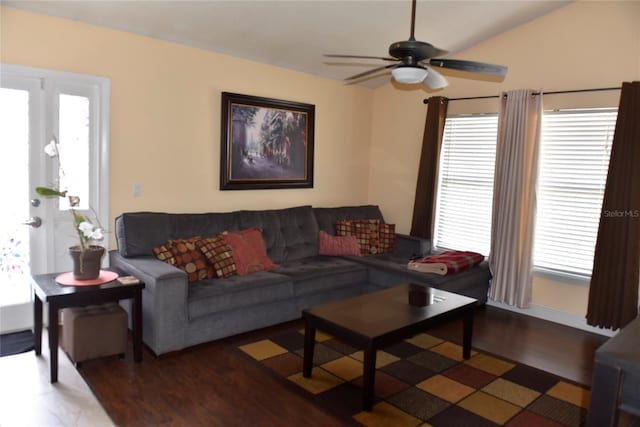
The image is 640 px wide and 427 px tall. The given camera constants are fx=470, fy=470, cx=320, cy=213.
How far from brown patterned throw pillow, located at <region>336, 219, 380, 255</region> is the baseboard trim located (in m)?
1.37

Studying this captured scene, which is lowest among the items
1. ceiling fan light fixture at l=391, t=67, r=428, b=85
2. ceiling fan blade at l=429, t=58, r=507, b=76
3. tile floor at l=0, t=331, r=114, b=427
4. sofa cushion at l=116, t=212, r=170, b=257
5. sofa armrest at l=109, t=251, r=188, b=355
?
tile floor at l=0, t=331, r=114, b=427

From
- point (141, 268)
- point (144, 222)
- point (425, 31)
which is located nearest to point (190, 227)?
point (144, 222)

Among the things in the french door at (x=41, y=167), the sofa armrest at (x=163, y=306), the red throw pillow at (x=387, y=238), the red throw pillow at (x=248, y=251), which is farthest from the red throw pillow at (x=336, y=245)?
the french door at (x=41, y=167)

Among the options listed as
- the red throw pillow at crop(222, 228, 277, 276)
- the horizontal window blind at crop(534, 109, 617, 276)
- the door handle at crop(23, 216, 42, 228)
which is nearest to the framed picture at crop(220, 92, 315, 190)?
the red throw pillow at crop(222, 228, 277, 276)

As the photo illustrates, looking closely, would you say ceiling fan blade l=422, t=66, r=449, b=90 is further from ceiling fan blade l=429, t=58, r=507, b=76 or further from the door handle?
the door handle

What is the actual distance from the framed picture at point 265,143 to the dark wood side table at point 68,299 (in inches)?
62.8

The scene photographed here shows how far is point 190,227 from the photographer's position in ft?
12.9

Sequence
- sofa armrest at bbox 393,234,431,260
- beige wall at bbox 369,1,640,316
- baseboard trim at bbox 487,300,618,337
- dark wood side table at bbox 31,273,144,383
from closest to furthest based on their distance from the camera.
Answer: dark wood side table at bbox 31,273,144,383 → beige wall at bbox 369,1,640,316 → baseboard trim at bbox 487,300,618,337 → sofa armrest at bbox 393,234,431,260

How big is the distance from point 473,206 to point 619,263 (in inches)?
56.2

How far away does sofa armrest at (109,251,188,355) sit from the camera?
10.2ft

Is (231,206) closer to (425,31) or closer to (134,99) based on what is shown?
(134,99)

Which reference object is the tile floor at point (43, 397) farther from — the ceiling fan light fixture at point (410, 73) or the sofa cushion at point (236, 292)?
the ceiling fan light fixture at point (410, 73)

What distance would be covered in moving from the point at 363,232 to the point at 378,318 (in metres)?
2.15

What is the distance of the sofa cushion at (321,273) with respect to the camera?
392cm
